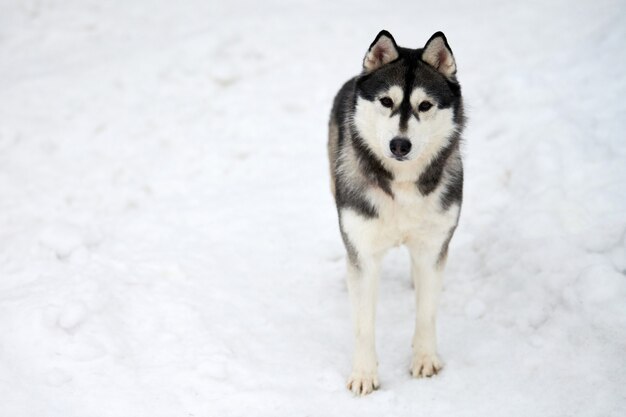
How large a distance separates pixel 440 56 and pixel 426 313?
159 centimetres

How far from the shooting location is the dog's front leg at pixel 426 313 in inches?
156

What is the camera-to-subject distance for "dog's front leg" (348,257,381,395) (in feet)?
12.8

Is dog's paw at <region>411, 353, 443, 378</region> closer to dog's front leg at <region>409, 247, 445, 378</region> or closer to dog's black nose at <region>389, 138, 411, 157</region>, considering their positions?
dog's front leg at <region>409, 247, 445, 378</region>

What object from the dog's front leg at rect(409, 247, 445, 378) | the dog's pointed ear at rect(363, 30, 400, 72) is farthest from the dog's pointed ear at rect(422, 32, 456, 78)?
the dog's front leg at rect(409, 247, 445, 378)

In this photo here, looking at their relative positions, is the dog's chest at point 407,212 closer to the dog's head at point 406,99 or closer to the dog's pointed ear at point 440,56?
the dog's head at point 406,99

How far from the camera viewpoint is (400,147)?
343 centimetres

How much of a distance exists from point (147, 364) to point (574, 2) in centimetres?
657

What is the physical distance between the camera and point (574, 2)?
7.66 metres

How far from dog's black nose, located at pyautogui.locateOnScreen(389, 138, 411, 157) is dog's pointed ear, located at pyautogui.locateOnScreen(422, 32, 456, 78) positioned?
579 millimetres

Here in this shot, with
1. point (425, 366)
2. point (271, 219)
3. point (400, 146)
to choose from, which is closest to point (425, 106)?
point (400, 146)

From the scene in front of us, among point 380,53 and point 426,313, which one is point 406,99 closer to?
point 380,53

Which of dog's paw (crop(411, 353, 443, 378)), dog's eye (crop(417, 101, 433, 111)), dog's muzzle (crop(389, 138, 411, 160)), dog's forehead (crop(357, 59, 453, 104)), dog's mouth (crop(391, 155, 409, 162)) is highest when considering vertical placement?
dog's forehead (crop(357, 59, 453, 104))

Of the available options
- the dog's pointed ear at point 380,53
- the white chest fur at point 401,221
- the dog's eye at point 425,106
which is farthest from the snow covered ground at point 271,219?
the dog's pointed ear at point 380,53

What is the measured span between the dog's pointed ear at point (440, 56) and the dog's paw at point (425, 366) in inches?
69.4
